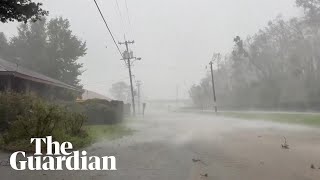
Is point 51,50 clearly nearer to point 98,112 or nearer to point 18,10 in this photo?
point 98,112

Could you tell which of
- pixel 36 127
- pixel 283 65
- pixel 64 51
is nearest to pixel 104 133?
pixel 36 127

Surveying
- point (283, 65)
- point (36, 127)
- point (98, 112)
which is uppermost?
point (283, 65)

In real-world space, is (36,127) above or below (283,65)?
below

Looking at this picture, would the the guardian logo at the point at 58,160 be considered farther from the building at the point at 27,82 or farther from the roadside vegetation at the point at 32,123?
the building at the point at 27,82

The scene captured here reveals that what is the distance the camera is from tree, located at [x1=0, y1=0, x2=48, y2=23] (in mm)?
12898

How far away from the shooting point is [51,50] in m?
64.6

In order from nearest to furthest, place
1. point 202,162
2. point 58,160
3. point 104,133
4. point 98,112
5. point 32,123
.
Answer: point 58,160 < point 202,162 < point 32,123 < point 104,133 < point 98,112

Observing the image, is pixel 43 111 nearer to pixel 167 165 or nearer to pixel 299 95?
pixel 167 165

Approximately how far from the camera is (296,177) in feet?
34.1

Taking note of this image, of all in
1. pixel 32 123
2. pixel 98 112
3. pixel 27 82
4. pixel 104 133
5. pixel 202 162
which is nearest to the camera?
pixel 202 162

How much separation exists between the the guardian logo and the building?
8361 mm

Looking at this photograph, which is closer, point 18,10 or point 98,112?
point 18,10

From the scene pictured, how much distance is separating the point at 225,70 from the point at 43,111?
105 m

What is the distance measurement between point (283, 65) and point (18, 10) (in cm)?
6787
